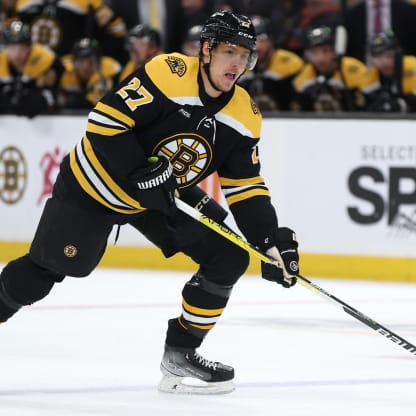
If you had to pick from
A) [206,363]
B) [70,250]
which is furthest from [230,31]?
[206,363]

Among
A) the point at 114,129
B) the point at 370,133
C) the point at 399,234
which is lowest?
the point at 399,234

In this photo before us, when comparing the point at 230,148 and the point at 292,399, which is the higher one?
the point at 230,148

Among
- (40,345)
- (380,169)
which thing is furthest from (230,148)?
(380,169)

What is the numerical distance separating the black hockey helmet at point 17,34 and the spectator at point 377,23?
1.94 meters

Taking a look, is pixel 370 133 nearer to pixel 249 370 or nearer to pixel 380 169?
pixel 380 169

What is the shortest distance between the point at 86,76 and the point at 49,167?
3.22 ft

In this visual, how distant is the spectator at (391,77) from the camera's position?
7.15 m

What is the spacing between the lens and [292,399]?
11.8ft

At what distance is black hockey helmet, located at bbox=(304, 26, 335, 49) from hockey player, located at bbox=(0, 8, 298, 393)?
12.2ft

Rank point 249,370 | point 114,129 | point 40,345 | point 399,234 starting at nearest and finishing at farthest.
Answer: point 114,129 < point 249,370 < point 40,345 < point 399,234

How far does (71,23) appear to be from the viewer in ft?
27.0

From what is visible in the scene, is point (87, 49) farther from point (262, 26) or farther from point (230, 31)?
point (230, 31)

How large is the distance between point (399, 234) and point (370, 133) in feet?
1.84

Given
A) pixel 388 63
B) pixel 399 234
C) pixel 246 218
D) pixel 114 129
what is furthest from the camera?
pixel 388 63
